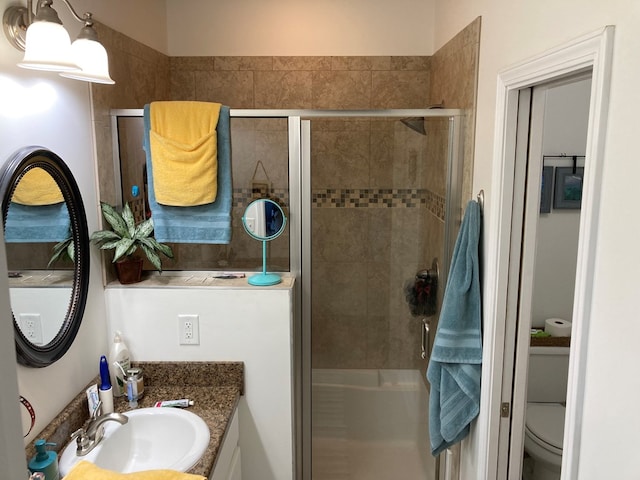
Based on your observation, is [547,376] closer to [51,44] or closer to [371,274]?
[371,274]

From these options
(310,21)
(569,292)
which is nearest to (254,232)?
(310,21)

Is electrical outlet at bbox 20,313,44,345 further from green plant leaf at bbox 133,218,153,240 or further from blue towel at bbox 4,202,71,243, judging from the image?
green plant leaf at bbox 133,218,153,240

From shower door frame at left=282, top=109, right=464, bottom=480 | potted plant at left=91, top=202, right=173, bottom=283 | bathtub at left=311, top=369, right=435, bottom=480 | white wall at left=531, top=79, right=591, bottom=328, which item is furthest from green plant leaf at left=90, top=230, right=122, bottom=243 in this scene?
white wall at left=531, top=79, right=591, bottom=328

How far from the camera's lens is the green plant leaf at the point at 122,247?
2004mm

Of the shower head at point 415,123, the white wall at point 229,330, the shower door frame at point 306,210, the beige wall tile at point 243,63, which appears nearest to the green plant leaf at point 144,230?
the white wall at point 229,330

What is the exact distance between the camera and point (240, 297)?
2.14 metres

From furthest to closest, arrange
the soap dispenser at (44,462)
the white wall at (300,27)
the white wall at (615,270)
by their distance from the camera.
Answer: the white wall at (300,27) < the soap dispenser at (44,462) < the white wall at (615,270)

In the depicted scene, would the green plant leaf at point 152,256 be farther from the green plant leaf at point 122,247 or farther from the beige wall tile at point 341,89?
the beige wall tile at point 341,89

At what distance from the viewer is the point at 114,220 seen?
6.72ft

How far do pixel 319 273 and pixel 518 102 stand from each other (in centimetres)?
115

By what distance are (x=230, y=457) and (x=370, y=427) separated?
0.88 metres

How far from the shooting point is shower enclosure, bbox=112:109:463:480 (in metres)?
2.20

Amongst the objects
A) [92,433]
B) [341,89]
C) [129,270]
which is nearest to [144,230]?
[129,270]

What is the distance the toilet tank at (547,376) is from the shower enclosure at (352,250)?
2.11 feet
